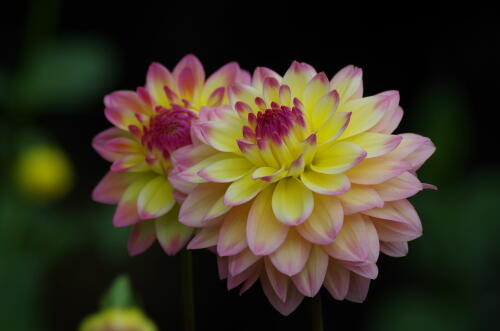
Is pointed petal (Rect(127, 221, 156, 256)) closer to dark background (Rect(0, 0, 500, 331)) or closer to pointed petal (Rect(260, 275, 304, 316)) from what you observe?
pointed petal (Rect(260, 275, 304, 316))

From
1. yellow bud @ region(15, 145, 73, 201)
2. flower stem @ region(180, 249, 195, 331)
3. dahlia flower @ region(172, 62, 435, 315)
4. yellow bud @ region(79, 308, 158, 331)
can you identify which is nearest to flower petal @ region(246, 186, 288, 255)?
dahlia flower @ region(172, 62, 435, 315)

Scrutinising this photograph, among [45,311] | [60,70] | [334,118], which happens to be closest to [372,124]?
[334,118]

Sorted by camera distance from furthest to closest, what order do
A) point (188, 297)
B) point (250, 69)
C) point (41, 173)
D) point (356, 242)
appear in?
point (250, 69) < point (41, 173) < point (188, 297) < point (356, 242)

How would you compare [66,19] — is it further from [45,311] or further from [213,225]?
[213,225]

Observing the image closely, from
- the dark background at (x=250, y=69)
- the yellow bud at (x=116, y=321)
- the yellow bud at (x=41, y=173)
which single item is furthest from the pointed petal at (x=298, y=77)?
the yellow bud at (x=41, y=173)

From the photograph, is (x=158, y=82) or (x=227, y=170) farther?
(x=158, y=82)

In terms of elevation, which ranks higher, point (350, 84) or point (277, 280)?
point (350, 84)

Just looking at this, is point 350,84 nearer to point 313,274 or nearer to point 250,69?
point 313,274

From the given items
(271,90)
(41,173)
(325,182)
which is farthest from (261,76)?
(41,173)
